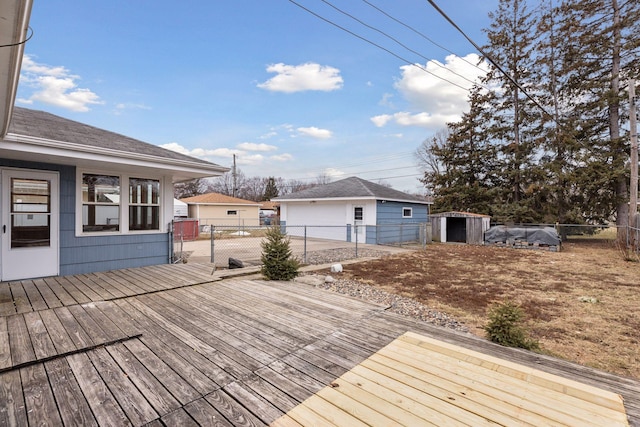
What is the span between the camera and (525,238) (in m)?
13.8

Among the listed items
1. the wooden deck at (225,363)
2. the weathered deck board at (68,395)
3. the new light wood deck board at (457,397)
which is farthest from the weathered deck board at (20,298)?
the new light wood deck board at (457,397)

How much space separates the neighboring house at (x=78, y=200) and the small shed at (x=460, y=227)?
43.7 ft

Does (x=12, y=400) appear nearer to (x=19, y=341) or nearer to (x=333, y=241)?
(x=19, y=341)

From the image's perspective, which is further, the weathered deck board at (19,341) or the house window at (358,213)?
the house window at (358,213)

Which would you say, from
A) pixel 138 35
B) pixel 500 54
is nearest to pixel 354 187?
pixel 138 35

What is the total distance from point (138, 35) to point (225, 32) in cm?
263

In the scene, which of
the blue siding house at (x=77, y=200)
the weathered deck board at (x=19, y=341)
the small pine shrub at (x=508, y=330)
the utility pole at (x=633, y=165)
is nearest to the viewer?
the weathered deck board at (x=19, y=341)

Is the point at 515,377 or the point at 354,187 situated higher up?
the point at 354,187

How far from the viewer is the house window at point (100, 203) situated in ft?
18.2

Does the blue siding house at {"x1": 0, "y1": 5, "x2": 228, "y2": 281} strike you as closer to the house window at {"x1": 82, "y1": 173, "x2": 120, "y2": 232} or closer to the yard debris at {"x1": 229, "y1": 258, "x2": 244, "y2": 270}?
the house window at {"x1": 82, "y1": 173, "x2": 120, "y2": 232}

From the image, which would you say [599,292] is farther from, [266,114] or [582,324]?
[266,114]

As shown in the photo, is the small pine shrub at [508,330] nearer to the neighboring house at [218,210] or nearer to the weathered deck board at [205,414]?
the weathered deck board at [205,414]

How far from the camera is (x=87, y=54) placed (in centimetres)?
953

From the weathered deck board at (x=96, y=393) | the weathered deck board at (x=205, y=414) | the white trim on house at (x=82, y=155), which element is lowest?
the weathered deck board at (x=205, y=414)
